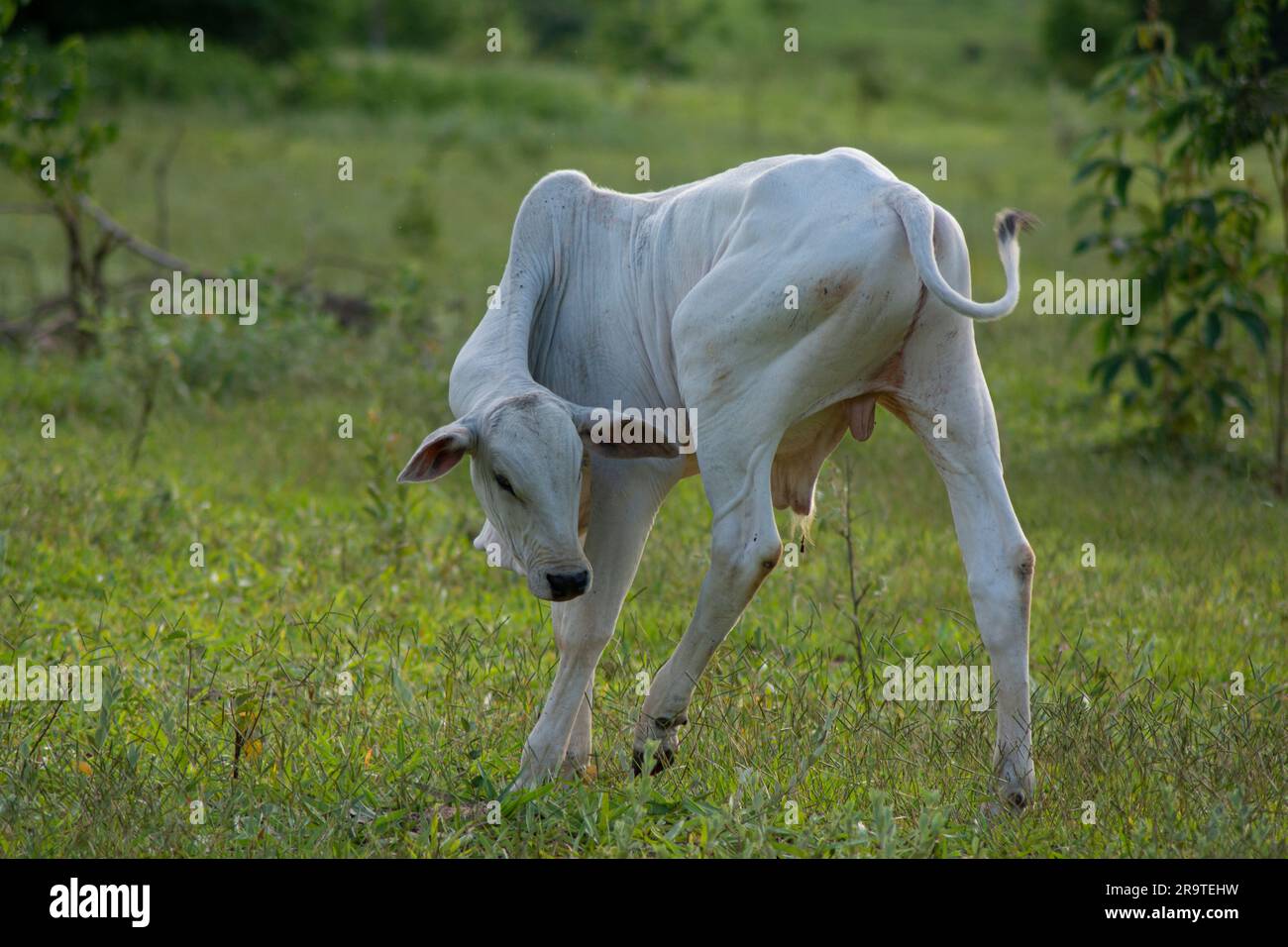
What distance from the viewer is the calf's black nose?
13.4 feet

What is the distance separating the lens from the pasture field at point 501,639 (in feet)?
13.6

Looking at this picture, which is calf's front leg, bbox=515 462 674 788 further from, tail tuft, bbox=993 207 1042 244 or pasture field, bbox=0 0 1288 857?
tail tuft, bbox=993 207 1042 244

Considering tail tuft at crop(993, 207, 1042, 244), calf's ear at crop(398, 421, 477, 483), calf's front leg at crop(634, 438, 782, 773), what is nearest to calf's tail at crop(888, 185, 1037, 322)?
tail tuft at crop(993, 207, 1042, 244)

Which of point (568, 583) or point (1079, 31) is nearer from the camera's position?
point (568, 583)

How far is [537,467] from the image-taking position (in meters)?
4.10

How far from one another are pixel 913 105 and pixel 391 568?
2875 centimetres

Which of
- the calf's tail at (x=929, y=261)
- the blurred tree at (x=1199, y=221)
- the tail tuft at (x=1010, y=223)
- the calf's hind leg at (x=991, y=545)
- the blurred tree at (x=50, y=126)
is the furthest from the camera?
the blurred tree at (x=50, y=126)

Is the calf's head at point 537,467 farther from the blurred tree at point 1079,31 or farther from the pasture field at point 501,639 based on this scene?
the blurred tree at point 1079,31

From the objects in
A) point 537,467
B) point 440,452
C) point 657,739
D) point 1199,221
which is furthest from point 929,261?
point 1199,221

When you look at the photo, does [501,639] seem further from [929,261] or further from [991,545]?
[929,261]

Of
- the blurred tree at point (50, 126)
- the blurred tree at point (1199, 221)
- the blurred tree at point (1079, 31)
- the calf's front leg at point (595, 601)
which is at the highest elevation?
the blurred tree at point (1079, 31)

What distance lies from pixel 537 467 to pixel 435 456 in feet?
1.06

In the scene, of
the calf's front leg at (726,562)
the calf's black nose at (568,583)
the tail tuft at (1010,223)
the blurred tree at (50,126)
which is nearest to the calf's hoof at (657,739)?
the calf's front leg at (726,562)

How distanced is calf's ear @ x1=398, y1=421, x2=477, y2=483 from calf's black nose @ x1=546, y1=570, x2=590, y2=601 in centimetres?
41
